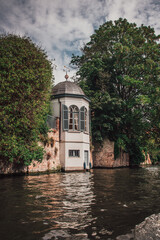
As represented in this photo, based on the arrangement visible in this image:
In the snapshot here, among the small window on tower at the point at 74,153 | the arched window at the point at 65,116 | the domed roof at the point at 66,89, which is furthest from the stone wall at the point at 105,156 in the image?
the domed roof at the point at 66,89

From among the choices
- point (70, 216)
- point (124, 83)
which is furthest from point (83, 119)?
point (70, 216)

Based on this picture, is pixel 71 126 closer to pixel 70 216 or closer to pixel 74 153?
pixel 74 153

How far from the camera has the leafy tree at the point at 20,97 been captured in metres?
12.3

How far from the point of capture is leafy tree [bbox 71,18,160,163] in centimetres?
2333

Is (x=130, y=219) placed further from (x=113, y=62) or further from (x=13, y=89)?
(x=113, y=62)

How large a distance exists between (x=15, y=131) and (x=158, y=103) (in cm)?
1549

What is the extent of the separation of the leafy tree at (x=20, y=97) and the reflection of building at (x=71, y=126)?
4827 mm

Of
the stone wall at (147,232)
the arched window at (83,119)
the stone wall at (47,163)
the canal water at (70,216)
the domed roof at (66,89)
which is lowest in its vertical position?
the canal water at (70,216)

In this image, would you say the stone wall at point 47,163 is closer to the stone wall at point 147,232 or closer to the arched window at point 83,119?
the arched window at point 83,119

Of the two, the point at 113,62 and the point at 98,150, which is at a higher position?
the point at 113,62

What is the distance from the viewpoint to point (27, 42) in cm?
1502

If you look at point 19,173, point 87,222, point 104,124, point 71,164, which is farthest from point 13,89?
point 104,124

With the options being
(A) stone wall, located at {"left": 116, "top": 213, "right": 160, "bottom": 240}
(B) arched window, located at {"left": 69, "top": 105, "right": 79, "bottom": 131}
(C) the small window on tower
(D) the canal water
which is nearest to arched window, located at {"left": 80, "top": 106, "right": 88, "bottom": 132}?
(B) arched window, located at {"left": 69, "top": 105, "right": 79, "bottom": 131}

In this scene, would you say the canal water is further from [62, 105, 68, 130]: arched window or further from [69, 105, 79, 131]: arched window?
[69, 105, 79, 131]: arched window
